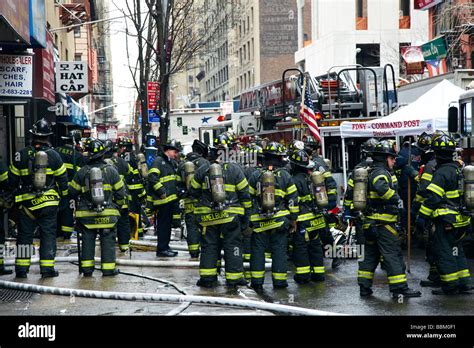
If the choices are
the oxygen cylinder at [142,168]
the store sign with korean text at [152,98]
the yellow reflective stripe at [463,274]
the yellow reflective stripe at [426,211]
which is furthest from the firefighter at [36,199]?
the store sign with korean text at [152,98]

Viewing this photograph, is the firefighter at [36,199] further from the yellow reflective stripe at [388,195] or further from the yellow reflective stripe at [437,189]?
the yellow reflective stripe at [437,189]

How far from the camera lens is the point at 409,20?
53.7 m

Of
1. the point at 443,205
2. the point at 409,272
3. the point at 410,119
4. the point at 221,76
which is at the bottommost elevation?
the point at 409,272

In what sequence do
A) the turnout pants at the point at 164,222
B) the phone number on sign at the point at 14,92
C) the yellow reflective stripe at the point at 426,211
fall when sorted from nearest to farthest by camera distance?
the yellow reflective stripe at the point at 426,211, the turnout pants at the point at 164,222, the phone number on sign at the point at 14,92

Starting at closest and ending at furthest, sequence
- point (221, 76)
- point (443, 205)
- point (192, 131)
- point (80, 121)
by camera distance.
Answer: point (443, 205)
point (80, 121)
point (192, 131)
point (221, 76)

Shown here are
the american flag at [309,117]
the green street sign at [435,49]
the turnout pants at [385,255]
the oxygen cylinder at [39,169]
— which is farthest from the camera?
the green street sign at [435,49]

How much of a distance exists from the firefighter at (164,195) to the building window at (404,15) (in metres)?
42.4

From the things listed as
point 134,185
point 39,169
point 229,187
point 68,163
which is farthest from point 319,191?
point 68,163

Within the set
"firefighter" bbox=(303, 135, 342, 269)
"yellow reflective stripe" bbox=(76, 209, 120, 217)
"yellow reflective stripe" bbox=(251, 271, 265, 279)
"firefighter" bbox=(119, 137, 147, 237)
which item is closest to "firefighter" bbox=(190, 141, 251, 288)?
"yellow reflective stripe" bbox=(251, 271, 265, 279)

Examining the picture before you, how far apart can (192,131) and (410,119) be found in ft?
80.9

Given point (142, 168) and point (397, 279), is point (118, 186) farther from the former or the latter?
point (142, 168)

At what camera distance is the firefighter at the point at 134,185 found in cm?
1552
